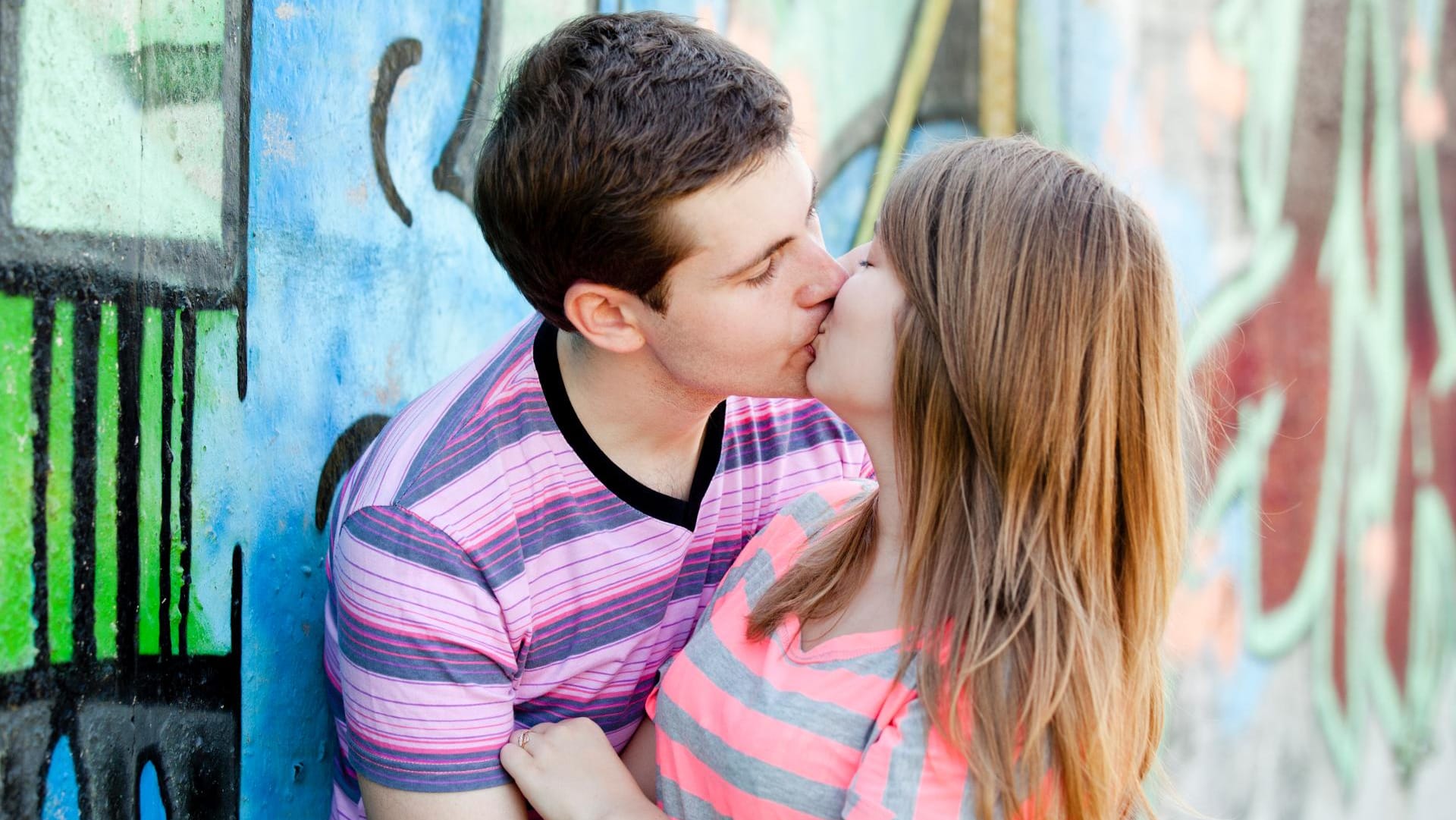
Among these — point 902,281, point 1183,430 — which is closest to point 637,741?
point 902,281

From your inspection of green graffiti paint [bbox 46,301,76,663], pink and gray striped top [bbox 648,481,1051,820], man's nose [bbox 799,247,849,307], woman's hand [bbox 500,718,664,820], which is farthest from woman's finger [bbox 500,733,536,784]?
man's nose [bbox 799,247,849,307]

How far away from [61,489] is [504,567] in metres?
0.59

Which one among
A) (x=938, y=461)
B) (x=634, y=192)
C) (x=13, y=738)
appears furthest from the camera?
(x=634, y=192)

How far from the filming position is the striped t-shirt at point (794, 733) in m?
1.55

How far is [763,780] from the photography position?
1646mm

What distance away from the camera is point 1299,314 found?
483 centimetres

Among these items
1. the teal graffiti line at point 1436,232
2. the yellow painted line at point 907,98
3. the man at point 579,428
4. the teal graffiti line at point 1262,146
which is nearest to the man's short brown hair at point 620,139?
the man at point 579,428

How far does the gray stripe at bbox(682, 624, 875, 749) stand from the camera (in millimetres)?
1619

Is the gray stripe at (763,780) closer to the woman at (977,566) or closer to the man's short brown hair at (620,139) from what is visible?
the woman at (977,566)

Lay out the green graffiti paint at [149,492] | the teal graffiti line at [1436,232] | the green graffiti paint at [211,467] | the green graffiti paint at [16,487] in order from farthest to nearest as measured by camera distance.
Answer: the teal graffiti line at [1436,232] < the green graffiti paint at [211,467] < the green graffiti paint at [149,492] < the green graffiti paint at [16,487]

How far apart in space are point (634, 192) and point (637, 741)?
2.95 feet

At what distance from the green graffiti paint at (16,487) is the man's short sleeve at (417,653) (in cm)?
42

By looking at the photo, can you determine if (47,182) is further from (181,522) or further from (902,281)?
(902,281)

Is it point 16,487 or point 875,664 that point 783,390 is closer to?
point 875,664
